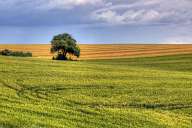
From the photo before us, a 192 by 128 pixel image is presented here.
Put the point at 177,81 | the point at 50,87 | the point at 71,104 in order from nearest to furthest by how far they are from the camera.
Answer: the point at 71,104 → the point at 50,87 → the point at 177,81

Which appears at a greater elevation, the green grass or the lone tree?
the lone tree

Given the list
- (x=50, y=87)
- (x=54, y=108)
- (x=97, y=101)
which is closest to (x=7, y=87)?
(x=50, y=87)

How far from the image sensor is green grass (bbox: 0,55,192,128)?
77.6ft

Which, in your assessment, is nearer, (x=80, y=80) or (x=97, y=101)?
(x=97, y=101)

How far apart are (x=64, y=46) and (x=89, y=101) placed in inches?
2704

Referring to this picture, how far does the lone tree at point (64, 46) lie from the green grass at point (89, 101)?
48.3m

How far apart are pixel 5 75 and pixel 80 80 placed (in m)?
6.98

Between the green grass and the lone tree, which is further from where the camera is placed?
the lone tree

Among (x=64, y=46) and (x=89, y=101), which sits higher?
(x=64, y=46)

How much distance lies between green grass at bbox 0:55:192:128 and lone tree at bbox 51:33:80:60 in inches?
1901

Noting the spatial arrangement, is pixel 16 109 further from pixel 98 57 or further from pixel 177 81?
pixel 98 57

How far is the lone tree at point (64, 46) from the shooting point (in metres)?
99.9

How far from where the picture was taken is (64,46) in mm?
99812

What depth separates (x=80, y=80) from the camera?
1763 inches
